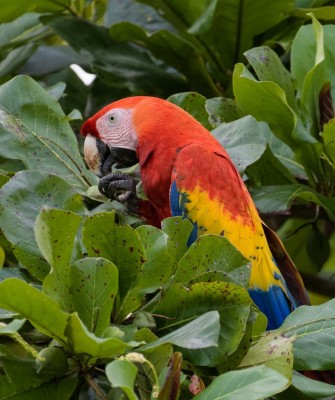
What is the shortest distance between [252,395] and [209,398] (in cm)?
7

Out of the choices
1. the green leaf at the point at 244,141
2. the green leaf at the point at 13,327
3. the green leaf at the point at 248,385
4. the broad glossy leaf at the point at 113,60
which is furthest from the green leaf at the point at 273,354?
the broad glossy leaf at the point at 113,60

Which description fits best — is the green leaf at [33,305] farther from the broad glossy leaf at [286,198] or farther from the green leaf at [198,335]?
the broad glossy leaf at [286,198]

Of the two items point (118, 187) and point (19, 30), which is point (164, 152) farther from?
point (19, 30)

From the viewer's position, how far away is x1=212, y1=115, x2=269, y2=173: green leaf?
1.70 meters

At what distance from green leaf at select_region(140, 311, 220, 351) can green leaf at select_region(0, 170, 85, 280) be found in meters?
0.27

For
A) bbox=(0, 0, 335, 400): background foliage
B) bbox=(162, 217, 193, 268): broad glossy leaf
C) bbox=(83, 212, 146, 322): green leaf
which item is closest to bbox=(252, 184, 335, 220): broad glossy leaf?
bbox=(0, 0, 335, 400): background foliage

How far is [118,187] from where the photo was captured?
1725 millimetres

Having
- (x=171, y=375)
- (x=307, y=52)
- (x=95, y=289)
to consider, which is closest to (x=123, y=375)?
(x=171, y=375)

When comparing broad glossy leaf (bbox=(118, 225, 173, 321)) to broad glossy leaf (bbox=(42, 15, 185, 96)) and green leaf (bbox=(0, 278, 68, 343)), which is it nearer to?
green leaf (bbox=(0, 278, 68, 343))

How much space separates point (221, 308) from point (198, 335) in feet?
0.40

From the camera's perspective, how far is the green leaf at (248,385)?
1015 mm

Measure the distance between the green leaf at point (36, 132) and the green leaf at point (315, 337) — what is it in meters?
0.57

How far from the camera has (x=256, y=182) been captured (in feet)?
6.32

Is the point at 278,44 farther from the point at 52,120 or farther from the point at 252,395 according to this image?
the point at 252,395
